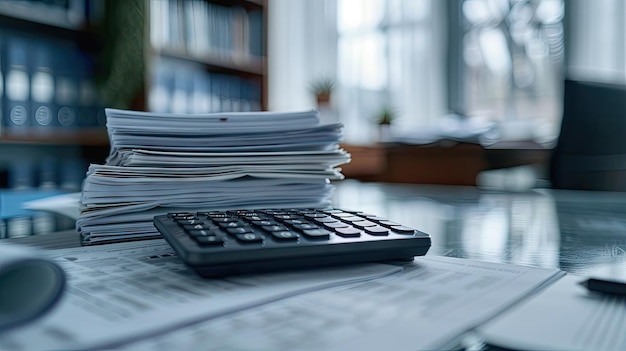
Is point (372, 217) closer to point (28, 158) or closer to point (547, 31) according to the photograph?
point (28, 158)

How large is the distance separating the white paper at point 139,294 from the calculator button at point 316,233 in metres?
0.02

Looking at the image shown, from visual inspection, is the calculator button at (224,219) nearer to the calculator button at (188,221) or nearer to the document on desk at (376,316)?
the calculator button at (188,221)

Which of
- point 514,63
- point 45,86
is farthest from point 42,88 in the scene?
point 514,63

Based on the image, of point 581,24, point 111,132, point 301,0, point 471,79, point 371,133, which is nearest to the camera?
point 111,132

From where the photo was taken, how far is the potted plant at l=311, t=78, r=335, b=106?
2.94m

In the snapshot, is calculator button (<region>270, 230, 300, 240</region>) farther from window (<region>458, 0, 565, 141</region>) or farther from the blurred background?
window (<region>458, 0, 565, 141</region>)

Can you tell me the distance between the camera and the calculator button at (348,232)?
366 mm

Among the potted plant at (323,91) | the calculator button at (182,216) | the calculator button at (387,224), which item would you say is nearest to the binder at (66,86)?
the potted plant at (323,91)

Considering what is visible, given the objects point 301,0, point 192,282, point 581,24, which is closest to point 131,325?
point 192,282

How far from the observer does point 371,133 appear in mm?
3158

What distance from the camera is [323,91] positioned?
2953 millimetres

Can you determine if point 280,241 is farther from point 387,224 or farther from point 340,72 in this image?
point 340,72

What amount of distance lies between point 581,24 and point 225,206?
237cm

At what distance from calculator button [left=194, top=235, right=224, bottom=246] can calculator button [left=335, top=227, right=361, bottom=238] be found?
0.08 meters
